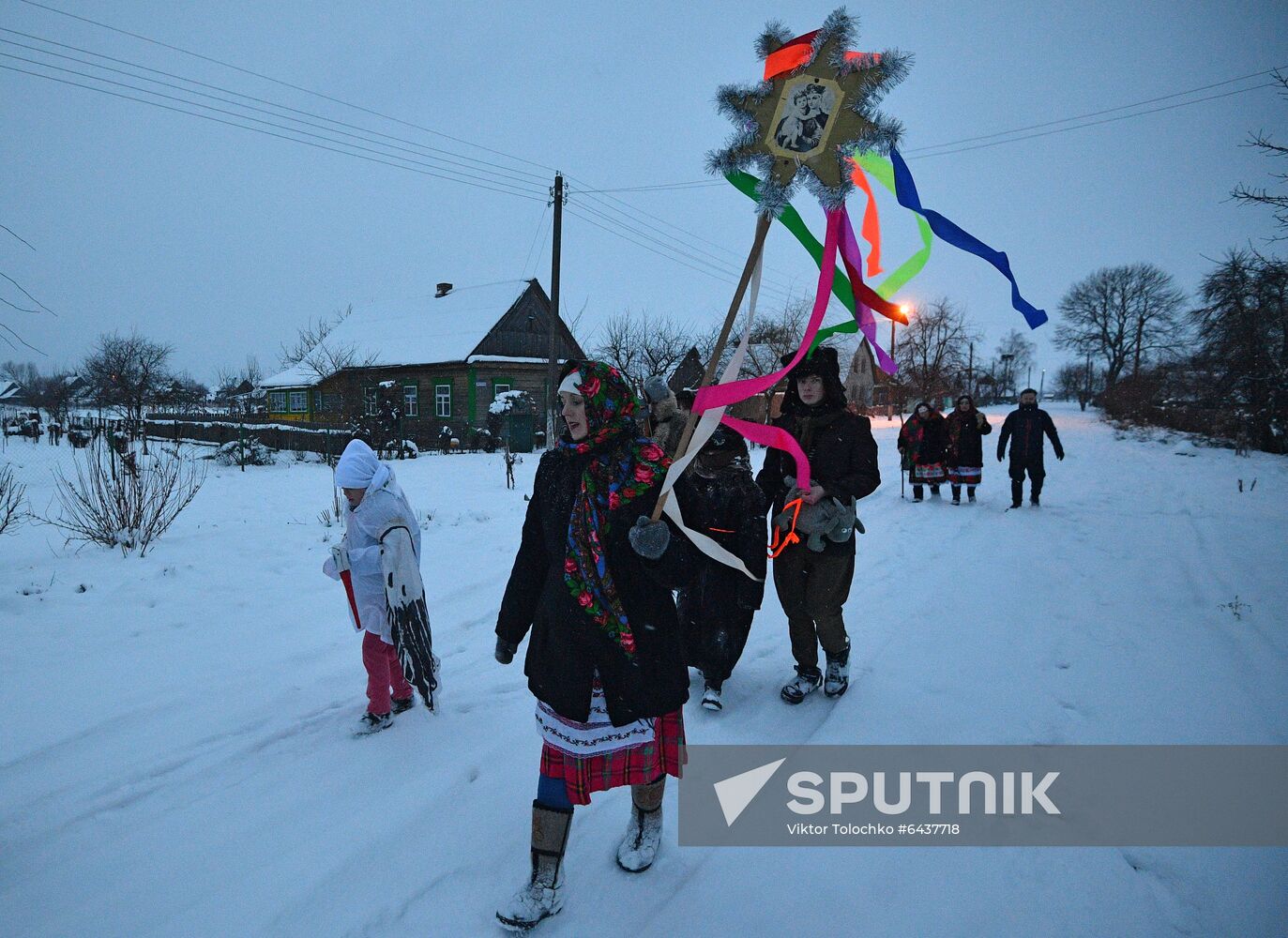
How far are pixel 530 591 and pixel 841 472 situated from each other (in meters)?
1.90

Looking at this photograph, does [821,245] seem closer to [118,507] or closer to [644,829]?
[644,829]

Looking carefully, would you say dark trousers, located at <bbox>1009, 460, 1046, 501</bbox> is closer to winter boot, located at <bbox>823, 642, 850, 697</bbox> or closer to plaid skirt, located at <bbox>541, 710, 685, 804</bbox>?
winter boot, located at <bbox>823, 642, 850, 697</bbox>

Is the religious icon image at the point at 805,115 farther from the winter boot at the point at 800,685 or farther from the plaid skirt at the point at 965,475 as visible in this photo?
the plaid skirt at the point at 965,475

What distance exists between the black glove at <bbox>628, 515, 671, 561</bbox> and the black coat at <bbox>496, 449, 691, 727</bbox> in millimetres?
81

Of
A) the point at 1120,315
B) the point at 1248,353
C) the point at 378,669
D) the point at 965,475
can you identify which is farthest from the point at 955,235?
the point at 1120,315

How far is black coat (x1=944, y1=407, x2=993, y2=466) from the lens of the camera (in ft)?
29.5

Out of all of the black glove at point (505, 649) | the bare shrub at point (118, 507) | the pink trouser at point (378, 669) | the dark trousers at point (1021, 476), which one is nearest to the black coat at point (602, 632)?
the black glove at point (505, 649)

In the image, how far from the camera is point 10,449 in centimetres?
1828

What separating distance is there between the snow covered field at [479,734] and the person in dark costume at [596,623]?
445mm

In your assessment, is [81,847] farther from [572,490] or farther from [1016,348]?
[1016,348]

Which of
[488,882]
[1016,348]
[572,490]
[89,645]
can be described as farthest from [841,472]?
[1016,348]

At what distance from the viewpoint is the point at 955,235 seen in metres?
2.18

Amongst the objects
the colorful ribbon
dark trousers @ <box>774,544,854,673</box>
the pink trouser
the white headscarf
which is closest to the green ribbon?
the colorful ribbon

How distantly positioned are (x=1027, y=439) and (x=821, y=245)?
7.91 m
